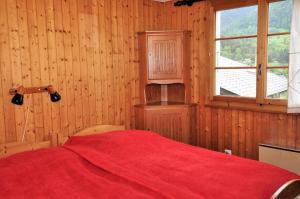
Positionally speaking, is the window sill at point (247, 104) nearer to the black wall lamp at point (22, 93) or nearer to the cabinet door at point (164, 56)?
the cabinet door at point (164, 56)

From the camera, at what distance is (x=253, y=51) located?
136 inches

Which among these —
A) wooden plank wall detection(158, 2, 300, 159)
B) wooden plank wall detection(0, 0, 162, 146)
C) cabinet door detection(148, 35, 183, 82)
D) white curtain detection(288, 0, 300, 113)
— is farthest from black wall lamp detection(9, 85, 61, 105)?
white curtain detection(288, 0, 300, 113)

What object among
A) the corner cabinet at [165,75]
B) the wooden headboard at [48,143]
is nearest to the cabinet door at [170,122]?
the corner cabinet at [165,75]

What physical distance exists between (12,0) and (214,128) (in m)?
2.62

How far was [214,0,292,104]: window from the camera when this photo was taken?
3.20 metres

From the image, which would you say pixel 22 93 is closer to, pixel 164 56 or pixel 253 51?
pixel 164 56

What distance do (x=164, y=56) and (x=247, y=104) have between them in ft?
3.71

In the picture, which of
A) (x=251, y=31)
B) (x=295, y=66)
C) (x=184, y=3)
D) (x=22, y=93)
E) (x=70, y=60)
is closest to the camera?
(x=22, y=93)

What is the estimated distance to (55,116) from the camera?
322 cm

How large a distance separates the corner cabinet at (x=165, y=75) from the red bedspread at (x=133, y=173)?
0.91 metres

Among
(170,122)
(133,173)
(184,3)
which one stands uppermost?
(184,3)

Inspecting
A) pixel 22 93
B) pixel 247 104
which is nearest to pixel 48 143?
pixel 22 93

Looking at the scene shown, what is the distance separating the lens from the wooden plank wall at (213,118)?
3.32 m

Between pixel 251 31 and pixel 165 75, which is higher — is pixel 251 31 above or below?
above
